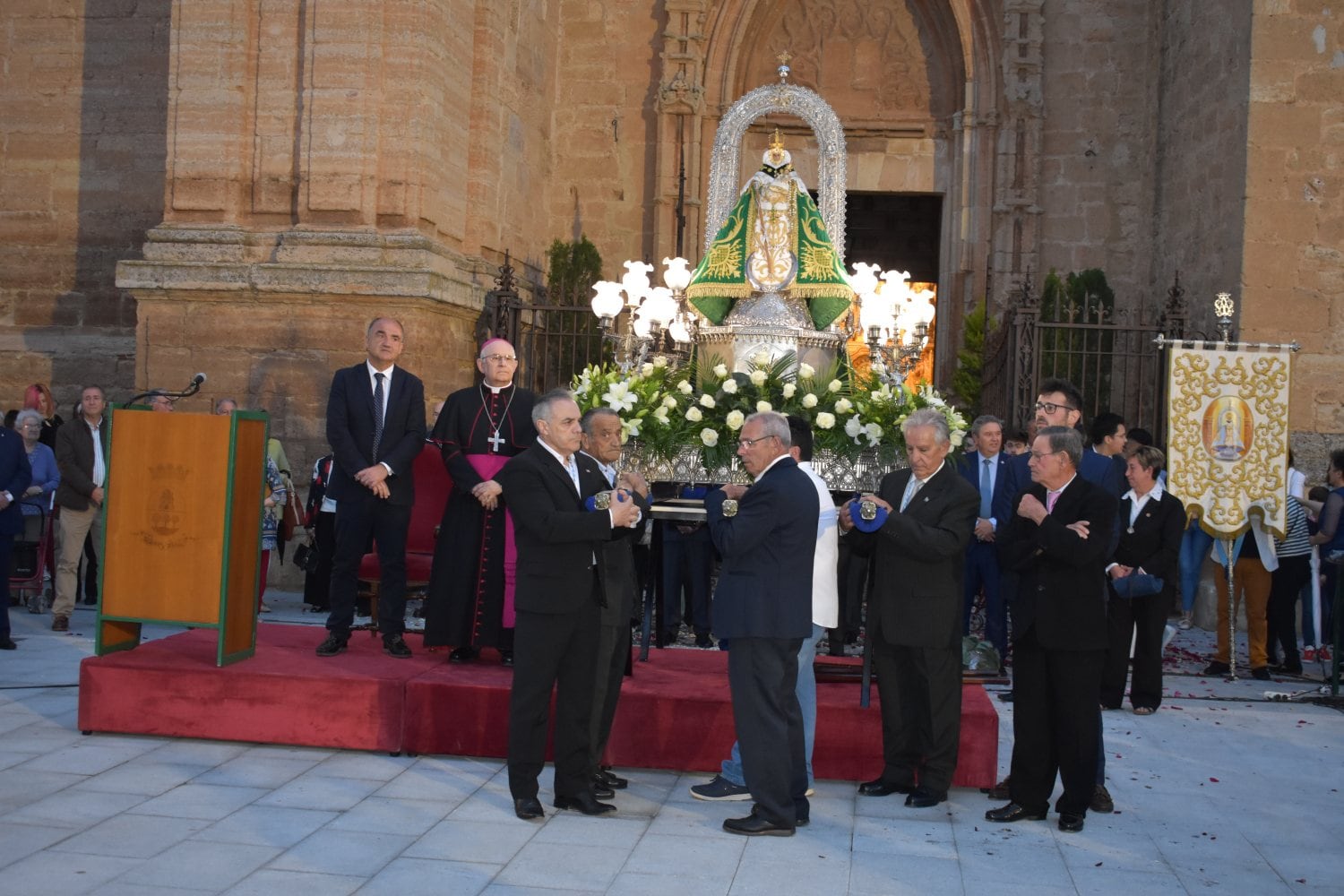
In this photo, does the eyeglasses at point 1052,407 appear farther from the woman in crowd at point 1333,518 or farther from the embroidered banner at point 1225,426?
the embroidered banner at point 1225,426

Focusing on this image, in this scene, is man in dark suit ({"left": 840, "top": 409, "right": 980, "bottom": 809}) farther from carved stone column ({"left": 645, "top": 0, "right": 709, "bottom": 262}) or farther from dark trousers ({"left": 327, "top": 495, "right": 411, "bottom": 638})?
carved stone column ({"left": 645, "top": 0, "right": 709, "bottom": 262})

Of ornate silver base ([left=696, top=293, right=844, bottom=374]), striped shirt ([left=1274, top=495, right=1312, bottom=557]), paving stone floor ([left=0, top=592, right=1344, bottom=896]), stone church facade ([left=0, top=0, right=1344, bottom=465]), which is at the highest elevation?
stone church facade ([left=0, top=0, right=1344, bottom=465])

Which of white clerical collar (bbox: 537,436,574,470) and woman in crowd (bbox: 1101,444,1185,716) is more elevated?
white clerical collar (bbox: 537,436,574,470)

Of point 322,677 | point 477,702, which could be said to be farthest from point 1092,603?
point 322,677

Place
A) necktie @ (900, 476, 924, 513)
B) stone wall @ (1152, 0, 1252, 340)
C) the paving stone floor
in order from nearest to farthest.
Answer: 1. the paving stone floor
2. necktie @ (900, 476, 924, 513)
3. stone wall @ (1152, 0, 1252, 340)

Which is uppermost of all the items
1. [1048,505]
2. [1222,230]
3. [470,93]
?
[470,93]

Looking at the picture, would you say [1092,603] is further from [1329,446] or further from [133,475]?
[1329,446]

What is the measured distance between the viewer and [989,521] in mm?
8945

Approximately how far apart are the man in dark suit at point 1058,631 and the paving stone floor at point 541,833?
0.75 ft

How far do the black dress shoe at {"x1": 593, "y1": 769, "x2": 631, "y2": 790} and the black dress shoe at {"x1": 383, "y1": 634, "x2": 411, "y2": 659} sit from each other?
1.54 m

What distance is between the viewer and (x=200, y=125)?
1232 cm

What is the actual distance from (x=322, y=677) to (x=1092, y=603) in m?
3.55

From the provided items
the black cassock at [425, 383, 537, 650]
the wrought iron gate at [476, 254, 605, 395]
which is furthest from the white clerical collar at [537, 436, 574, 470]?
the wrought iron gate at [476, 254, 605, 395]

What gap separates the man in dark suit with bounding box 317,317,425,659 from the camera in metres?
7.20
